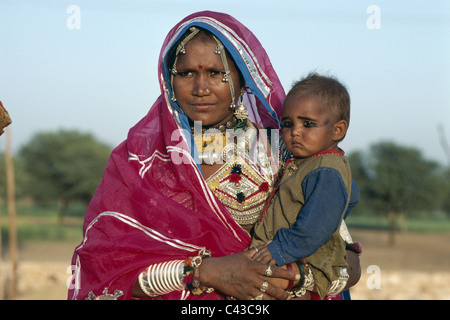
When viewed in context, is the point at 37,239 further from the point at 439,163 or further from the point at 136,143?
the point at 136,143

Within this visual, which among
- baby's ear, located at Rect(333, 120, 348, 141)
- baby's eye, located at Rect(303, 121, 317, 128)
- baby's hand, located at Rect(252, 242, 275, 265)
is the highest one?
baby's eye, located at Rect(303, 121, 317, 128)

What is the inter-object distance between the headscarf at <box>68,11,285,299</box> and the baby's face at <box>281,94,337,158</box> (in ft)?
1.92

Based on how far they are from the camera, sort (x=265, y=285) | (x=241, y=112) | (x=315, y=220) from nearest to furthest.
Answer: (x=315, y=220) < (x=265, y=285) < (x=241, y=112)

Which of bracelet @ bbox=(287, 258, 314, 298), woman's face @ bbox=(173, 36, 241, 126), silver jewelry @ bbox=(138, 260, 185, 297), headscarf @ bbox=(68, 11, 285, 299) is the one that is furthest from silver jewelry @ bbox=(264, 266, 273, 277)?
woman's face @ bbox=(173, 36, 241, 126)

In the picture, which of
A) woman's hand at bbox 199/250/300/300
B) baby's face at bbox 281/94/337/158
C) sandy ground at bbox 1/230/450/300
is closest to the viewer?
woman's hand at bbox 199/250/300/300

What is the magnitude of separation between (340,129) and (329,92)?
224 mm

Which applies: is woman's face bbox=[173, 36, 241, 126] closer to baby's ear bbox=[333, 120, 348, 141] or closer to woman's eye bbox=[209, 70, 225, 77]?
woman's eye bbox=[209, 70, 225, 77]

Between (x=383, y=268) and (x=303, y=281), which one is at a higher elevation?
(x=303, y=281)

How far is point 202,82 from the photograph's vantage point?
3.38m

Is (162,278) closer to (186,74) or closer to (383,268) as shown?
(186,74)

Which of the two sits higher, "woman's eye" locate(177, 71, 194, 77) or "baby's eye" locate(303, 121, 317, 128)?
"woman's eye" locate(177, 71, 194, 77)

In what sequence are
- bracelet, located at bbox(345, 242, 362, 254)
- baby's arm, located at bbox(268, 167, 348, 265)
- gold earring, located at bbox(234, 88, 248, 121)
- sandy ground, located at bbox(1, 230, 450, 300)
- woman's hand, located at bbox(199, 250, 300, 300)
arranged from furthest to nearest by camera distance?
sandy ground, located at bbox(1, 230, 450, 300)
gold earring, located at bbox(234, 88, 248, 121)
bracelet, located at bbox(345, 242, 362, 254)
woman's hand, located at bbox(199, 250, 300, 300)
baby's arm, located at bbox(268, 167, 348, 265)

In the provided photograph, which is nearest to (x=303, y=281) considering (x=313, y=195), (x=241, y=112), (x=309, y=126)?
(x=313, y=195)

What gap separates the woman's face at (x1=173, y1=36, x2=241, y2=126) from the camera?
3416mm
